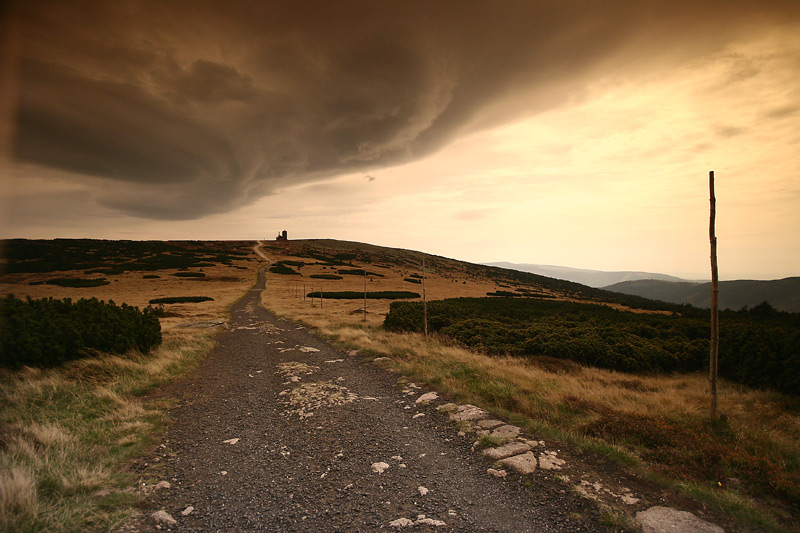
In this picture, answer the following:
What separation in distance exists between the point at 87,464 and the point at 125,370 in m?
5.93

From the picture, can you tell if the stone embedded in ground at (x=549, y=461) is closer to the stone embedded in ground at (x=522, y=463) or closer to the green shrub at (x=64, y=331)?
the stone embedded in ground at (x=522, y=463)

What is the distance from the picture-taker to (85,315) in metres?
11.0

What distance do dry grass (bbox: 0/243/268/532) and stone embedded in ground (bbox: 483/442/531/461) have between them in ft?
15.2

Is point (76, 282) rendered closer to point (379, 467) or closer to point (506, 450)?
point (379, 467)

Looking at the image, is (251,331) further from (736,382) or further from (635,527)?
(736,382)

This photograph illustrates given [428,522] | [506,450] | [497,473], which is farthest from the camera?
[506,450]

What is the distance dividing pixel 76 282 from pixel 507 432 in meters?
59.6

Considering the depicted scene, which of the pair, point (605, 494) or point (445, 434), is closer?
point (605, 494)

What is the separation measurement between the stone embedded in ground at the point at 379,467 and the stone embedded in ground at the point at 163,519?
7.88ft

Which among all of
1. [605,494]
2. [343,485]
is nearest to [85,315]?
[343,485]

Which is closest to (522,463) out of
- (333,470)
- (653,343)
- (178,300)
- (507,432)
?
(507,432)

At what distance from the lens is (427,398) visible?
26.1 feet

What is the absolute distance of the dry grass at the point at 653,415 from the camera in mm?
4398

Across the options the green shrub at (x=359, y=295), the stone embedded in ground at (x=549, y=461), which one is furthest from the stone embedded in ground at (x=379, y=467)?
the green shrub at (x=359, y=295)
